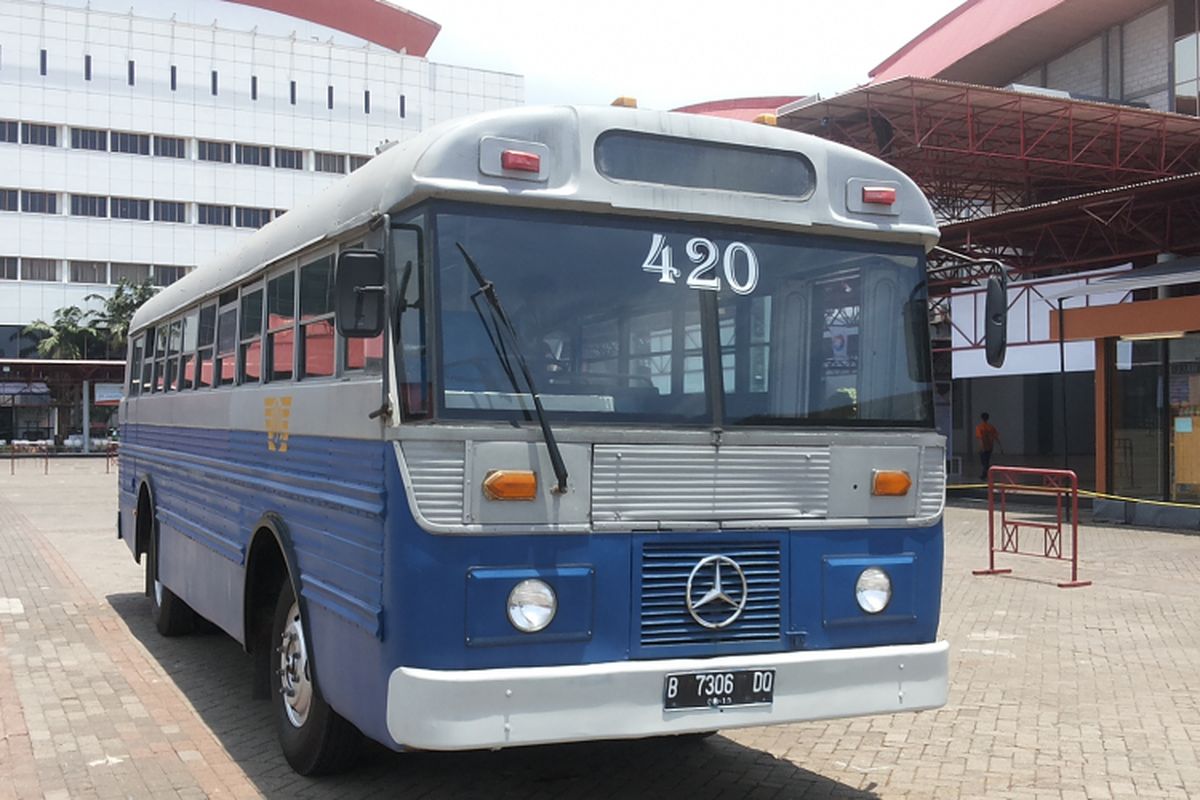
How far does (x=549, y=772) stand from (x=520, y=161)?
2.97 m

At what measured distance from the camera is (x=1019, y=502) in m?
25.7

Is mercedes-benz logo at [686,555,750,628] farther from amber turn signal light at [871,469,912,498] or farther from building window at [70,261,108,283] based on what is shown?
building window at [70,261,108,283]

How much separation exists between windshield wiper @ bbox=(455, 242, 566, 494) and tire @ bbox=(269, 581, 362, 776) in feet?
5.62

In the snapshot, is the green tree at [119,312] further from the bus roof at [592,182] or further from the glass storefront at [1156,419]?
the bus roof at [592,182]

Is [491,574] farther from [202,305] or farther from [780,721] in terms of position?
[202,305]

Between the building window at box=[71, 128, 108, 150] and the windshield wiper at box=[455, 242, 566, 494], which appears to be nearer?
the windshield wiper at box=[455, 242, 566, 494]

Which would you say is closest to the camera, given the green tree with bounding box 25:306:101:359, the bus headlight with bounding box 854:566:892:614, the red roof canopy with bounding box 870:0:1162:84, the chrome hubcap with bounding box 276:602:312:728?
the bus headlight with bounding box 854:566:892:614

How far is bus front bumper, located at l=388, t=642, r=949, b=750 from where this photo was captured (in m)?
4.60

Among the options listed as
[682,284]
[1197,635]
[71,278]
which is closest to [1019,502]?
[1197,635]

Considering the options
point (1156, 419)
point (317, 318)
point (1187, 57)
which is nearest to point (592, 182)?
point (317, 318)

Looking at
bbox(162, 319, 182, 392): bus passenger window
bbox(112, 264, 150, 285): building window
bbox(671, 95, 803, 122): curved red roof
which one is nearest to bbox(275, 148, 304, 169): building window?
bbox(112, 264, 150, 285): building window

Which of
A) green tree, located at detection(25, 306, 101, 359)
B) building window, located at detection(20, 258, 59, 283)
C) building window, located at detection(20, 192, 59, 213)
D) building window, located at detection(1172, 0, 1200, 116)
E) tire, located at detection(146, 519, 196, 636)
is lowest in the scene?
tire, located at detection(146, 519, 196, 636)

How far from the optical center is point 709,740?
6902 millimetres

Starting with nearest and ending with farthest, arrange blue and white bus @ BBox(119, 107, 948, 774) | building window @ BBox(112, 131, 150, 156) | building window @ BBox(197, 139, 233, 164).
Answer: blue and white bus @ BBox(119, 107, 948, 774)
building window @ BBox(112, 131, 150, 156)
building window @ BBox(197, 139, 233, 164)
